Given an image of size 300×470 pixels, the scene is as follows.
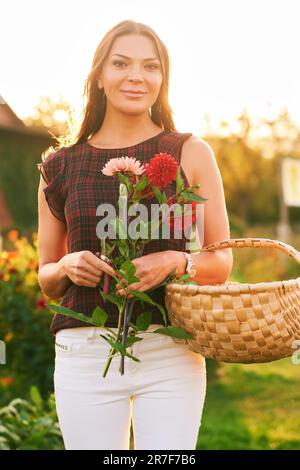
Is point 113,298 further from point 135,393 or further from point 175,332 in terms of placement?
point 135,393

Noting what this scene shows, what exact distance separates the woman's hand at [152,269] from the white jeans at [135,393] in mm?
193

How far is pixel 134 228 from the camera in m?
2.10

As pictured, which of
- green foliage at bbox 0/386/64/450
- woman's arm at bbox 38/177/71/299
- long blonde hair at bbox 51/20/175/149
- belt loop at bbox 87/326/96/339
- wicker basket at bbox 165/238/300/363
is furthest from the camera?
green foliage at bbox 0/386/64/450

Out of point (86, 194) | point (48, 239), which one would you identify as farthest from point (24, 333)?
point (86, 194)

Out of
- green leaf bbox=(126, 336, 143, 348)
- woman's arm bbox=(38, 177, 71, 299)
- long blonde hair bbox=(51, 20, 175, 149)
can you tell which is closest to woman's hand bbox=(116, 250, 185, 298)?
green leaf bbox=(126, 336, 143, 348)

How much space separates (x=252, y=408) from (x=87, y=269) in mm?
4371

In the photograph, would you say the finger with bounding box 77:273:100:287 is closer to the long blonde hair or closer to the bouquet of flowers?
the bouquet of flowers

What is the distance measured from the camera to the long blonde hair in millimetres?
2398

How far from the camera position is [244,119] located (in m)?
28.7

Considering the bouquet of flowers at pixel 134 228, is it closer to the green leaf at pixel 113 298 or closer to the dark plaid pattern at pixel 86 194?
the green leaf at pixel 113 298

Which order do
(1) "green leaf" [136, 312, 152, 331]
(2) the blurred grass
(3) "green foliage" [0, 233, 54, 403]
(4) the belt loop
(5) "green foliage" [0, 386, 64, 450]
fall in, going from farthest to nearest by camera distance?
(3) "green foliage" [0, 233, 54, 403]
(2) the blurred grass
(5) "green foliage" [0, 386, 64, 450]
(4) the belt loop
(1) "green leaf" [136, 312, 152, 331]
